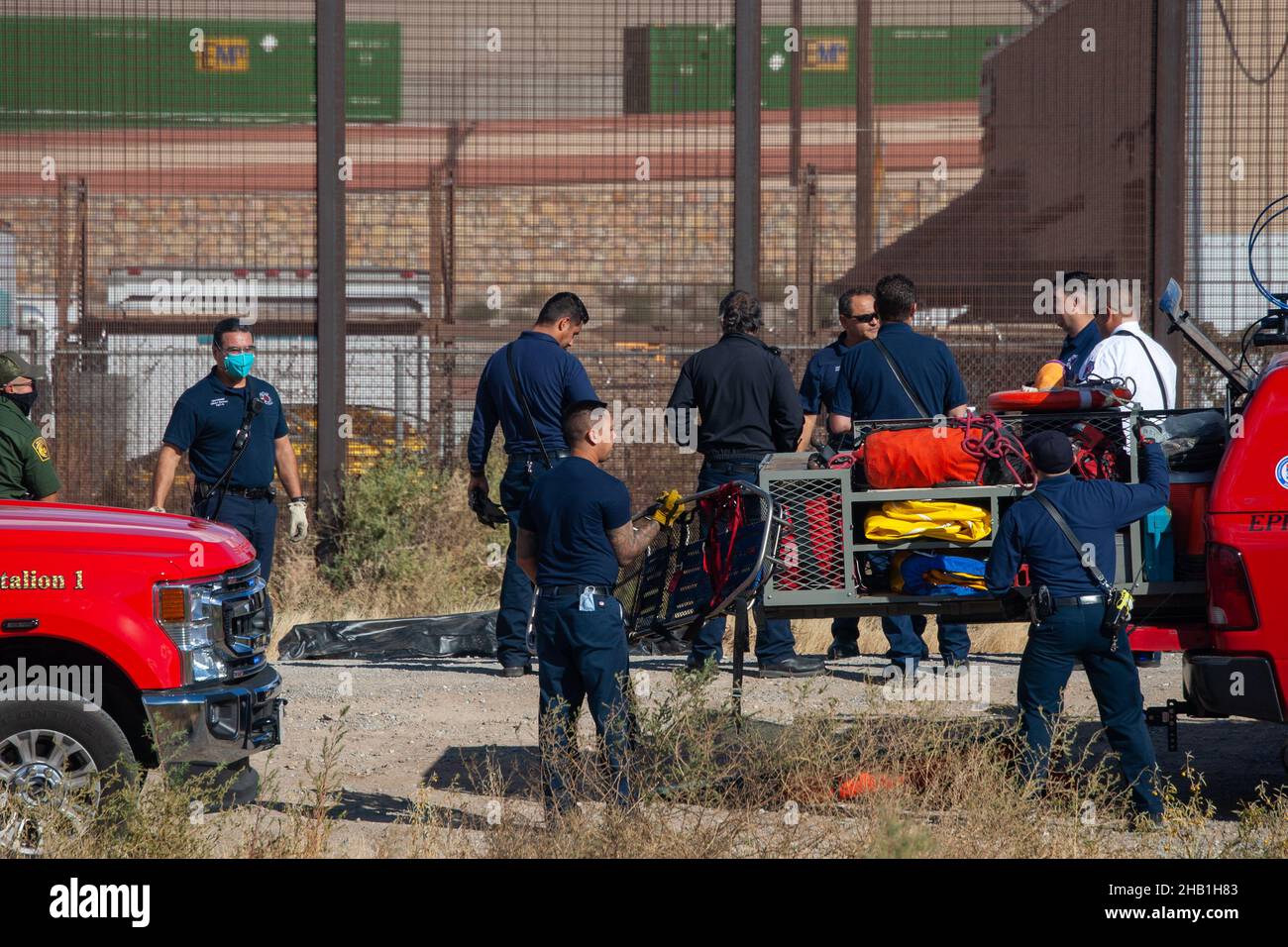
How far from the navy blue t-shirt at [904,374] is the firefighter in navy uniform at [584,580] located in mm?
2795

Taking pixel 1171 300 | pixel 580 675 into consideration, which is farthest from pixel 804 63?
pixel 580 675

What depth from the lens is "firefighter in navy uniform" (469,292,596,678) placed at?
27.8 ft

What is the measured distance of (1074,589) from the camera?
623cm

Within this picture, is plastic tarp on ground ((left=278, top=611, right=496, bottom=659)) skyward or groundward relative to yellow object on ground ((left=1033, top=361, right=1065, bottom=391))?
groundward

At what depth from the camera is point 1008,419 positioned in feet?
22.0

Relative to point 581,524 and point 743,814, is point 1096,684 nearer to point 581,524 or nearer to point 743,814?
point 743,814

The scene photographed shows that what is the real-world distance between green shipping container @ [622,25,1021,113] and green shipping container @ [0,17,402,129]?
198 centimetres

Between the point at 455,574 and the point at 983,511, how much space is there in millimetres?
5759

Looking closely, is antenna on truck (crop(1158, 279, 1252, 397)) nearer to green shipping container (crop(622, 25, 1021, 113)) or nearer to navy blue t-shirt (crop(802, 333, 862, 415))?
navy blue t-shirt (crop(802, 333, 862, 415))

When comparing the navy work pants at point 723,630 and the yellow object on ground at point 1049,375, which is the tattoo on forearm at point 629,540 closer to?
the navy work pants at point 723,630

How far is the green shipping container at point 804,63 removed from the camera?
12.2 meters

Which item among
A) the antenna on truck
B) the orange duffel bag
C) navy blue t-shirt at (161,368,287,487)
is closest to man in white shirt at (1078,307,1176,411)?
the antenna on truck
